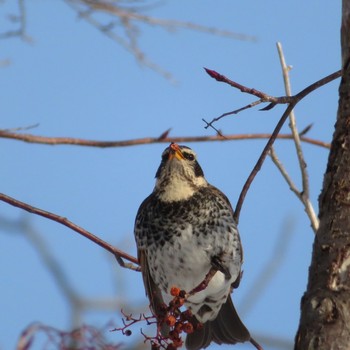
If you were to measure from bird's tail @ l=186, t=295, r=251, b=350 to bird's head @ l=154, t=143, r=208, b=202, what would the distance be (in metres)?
0.77

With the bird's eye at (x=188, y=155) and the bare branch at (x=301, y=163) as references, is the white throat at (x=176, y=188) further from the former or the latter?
the bare branch at (x=301, y=163)

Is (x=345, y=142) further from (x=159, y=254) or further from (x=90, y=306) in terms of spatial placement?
(x=90, y=306)

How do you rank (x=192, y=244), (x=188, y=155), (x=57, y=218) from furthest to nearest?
1. (x=188, y=155)
2. (x=192, y=244)
3. (x=57, y=218)

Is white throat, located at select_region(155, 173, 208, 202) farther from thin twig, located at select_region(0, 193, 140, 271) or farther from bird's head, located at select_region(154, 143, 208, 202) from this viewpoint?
thin twig, located at select_region(0, 193, 140, 271)

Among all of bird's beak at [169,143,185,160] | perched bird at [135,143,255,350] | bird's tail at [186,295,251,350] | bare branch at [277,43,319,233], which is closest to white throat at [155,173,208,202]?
perched bird at [135,143,255,350]

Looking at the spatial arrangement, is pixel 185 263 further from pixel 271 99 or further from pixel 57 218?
pixel 271 99

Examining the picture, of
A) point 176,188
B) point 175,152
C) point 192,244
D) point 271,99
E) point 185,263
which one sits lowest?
point 185,263

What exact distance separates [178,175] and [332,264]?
7.43ft

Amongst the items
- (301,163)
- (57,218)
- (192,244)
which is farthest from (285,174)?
(57,218)

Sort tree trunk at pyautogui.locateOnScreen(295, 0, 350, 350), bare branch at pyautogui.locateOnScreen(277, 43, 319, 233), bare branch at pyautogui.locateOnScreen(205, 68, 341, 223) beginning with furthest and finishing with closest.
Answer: bare branch at pyautogui.locateOnScreen(277, 43, 319, 233) < bare branch at pyautogui.locateOnScreen(205, 68, 341, 223) < tree trunk at pyautogui.locateOnScreen(295, 0, 350, 350)

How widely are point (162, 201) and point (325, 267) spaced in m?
2.17

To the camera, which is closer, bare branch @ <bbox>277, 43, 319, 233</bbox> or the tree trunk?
the tree trunk

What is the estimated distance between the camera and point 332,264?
2.38 meters

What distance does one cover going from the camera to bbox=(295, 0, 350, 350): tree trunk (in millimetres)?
2223
